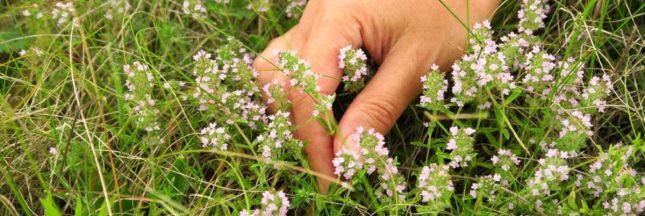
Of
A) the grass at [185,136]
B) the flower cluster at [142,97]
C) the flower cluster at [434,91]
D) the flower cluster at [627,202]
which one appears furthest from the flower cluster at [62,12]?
the flower cluster at [627,202]

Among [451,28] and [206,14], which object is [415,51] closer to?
[451,28]

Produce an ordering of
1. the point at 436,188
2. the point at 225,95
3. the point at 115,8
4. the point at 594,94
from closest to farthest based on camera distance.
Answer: the point at 436,188 → the point at 594,94 → the point at 225,95 → the point at 115,8

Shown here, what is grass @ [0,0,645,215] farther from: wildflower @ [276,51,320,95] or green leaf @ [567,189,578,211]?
wildflower @ [276,51,320,95]

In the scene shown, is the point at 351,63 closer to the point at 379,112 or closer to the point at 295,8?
the point at 379,112

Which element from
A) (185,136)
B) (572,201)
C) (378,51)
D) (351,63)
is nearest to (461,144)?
(572,201)

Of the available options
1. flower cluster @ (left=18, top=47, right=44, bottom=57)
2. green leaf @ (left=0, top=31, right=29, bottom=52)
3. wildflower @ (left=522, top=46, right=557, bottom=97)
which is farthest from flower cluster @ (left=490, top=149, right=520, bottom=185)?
green leaf @ (left=0, top=31, right=29, bottom=52)

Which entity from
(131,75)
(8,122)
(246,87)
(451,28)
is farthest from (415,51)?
(8,122)
